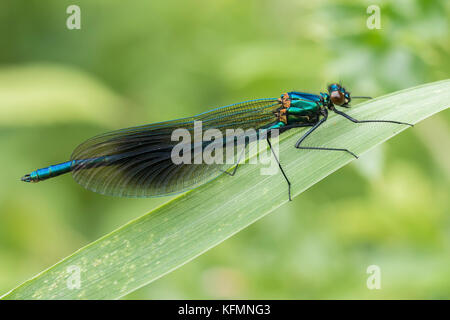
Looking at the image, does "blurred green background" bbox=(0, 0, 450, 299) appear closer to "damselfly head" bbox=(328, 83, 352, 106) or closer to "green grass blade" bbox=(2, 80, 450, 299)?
"damselfly head" bbox=(328, 83, 352, 106)

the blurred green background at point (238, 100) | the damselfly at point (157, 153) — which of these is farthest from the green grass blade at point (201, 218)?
the blurred green background at point (238, 100)

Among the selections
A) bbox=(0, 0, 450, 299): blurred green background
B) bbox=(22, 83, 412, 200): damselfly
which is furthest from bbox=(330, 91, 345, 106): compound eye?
bbox=(0, 0, 450, 299): blurred green background

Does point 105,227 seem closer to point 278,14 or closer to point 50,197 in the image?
point 50,197

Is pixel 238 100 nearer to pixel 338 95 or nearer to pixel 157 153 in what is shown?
pixel 338 95

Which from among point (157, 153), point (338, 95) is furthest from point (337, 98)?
point (157, 153)

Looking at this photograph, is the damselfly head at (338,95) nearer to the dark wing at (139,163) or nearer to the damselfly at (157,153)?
the damselfly at (157,153)

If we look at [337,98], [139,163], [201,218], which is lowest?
[201,218]
